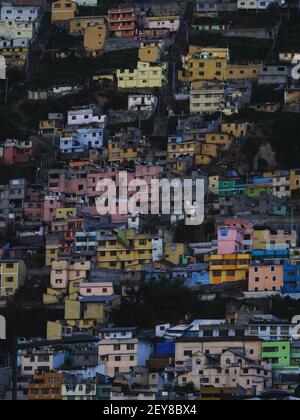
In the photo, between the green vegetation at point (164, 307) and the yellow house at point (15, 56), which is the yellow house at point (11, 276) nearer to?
the green vegetation at point (164, 307)

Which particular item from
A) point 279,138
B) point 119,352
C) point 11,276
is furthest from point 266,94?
point 119,352

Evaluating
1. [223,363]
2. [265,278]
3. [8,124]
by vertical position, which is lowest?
[223,363]

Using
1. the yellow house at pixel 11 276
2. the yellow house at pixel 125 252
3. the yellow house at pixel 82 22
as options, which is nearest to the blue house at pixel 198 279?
the yellow house at pixel 125 252

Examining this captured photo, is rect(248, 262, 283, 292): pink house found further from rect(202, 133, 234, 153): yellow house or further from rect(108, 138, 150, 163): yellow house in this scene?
rect(108, 138, 150, 163): yellow house

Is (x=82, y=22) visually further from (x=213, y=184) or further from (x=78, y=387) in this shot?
(x=78, y=387)

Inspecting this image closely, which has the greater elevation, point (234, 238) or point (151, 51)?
point (151, 51)

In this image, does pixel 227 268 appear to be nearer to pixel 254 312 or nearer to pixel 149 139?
pixel 254 312
